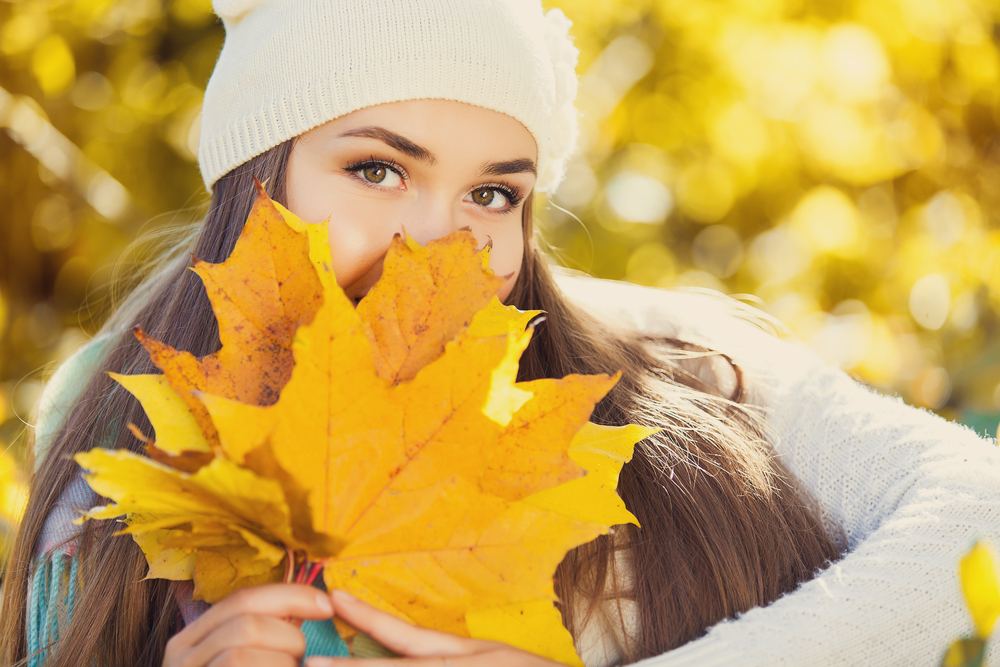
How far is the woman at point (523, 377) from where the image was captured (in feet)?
2.73

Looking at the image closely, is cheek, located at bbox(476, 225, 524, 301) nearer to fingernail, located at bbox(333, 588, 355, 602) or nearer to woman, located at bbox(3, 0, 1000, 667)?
woman, located at bbox(3, 0, 1000, 667)

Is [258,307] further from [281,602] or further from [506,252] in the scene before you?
[506,252]

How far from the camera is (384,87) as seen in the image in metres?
0.90

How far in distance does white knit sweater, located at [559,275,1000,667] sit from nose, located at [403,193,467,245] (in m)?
0.54

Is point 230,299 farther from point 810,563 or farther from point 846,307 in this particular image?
point 846,307

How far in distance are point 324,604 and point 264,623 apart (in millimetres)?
47

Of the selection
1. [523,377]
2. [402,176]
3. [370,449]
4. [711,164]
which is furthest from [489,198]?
[711,164]

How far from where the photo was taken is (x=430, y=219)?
91 centimetres

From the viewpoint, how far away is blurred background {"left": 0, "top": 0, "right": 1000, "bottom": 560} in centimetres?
172

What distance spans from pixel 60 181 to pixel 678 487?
1.92 m

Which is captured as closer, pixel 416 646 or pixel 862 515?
pixel 416 646

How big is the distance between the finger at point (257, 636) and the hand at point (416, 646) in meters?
0.02

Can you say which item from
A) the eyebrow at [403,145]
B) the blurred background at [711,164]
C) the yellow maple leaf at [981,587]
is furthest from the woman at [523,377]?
the blurred background at [711,164]

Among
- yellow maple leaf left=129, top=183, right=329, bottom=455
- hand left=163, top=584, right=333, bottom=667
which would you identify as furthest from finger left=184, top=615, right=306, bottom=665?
yellow maple leaf left=129, top=183, right=329, bottom=455
